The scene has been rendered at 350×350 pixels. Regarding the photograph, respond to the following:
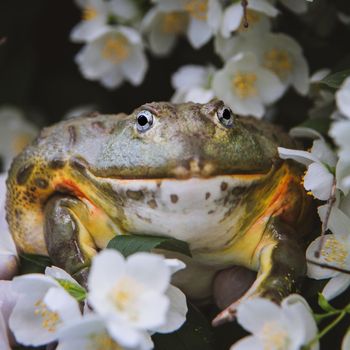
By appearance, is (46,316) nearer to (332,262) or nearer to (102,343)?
(102,343)

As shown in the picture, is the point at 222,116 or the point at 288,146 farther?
the point at 288,146

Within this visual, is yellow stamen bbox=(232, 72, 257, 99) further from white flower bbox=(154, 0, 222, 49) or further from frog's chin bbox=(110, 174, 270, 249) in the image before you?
frog's chin bbox=(110, 174, 270, 249)

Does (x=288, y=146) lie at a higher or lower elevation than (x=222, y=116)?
lower

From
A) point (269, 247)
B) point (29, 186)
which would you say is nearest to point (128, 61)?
point (29, 186)

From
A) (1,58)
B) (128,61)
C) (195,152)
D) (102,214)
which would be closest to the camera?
(195,152)

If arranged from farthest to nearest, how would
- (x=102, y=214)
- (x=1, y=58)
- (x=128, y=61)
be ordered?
(x=1, y=58) < (x=128, y=61) < (x=102, y=214)

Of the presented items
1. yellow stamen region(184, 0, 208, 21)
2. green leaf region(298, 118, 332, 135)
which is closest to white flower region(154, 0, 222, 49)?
yellow stamen region(184, 0, 208, 21)

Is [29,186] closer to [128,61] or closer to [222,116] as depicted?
[222,116]

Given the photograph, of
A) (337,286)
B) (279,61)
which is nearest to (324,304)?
(337,286)
